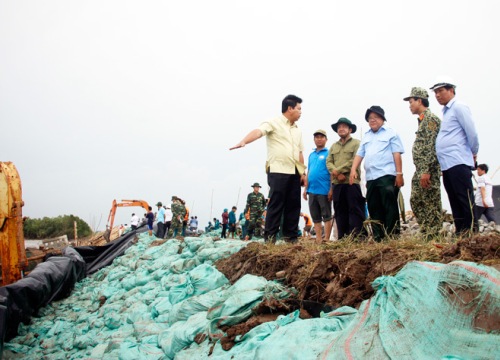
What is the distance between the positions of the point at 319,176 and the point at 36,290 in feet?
12.2

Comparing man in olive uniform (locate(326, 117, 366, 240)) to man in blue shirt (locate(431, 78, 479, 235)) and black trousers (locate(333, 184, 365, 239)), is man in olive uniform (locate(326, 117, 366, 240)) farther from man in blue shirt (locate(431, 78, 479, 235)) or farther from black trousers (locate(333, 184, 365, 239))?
man in blue shirt (locate(431, 78, 479, 235))

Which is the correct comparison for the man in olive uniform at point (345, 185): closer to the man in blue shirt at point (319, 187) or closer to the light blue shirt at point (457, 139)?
the man in blue shirt at point (319, 187)

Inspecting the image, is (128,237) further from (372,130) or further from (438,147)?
(438,147)

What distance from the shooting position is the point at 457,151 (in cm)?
338

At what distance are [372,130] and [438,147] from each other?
0.89 meters

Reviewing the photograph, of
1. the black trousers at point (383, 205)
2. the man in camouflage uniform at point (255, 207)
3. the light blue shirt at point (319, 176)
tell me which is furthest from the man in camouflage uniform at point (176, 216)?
the black trousers at point (383, 205)

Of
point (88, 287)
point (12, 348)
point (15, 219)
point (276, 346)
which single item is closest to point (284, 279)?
point (276, 346)

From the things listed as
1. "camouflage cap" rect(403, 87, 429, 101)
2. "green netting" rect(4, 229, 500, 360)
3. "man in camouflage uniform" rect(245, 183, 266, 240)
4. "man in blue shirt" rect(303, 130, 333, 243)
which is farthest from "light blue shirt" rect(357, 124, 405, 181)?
"man in camouflage uniform" rect(245, 183, 266, 240)

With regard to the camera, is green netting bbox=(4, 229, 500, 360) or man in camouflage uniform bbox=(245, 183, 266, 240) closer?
green netting bbox=(4, 229, 500, 360)

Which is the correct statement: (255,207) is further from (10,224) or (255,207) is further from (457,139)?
(457,139)

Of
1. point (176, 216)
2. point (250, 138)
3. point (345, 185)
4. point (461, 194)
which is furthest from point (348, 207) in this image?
point (176, 216)

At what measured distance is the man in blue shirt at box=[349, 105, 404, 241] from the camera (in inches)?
157

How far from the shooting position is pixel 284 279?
10.2 feet

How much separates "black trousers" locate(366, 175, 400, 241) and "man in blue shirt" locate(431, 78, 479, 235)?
59 cm
